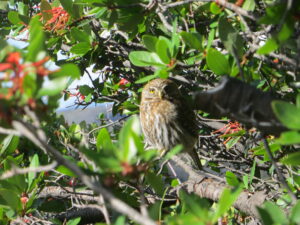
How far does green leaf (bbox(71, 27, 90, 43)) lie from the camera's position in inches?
89.3

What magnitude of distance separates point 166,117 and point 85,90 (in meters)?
0.64

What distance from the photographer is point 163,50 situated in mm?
1622

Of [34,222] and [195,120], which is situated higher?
[34,222]

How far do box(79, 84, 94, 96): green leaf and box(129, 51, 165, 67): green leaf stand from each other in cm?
120

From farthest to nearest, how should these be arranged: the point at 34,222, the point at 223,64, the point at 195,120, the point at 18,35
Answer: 1. the point at 195,120
2. the point at 18,35
3. the point at 34,222
4. the point at 223,64

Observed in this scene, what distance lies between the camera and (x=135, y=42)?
9.35 feet

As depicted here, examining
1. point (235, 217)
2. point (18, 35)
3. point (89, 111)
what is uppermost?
point (18, 35)

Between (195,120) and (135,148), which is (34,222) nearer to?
(135,148)

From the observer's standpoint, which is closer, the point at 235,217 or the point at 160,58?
the point at 160,58

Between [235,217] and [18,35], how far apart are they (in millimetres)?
1849

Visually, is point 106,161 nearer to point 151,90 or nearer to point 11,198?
point 11,198

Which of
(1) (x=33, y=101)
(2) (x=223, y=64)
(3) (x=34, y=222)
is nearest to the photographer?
(1) (x=33, y=101)

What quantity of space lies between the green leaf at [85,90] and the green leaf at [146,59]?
3.94ft

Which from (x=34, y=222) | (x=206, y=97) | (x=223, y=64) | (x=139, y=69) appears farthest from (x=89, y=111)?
(x=206, y=97)
